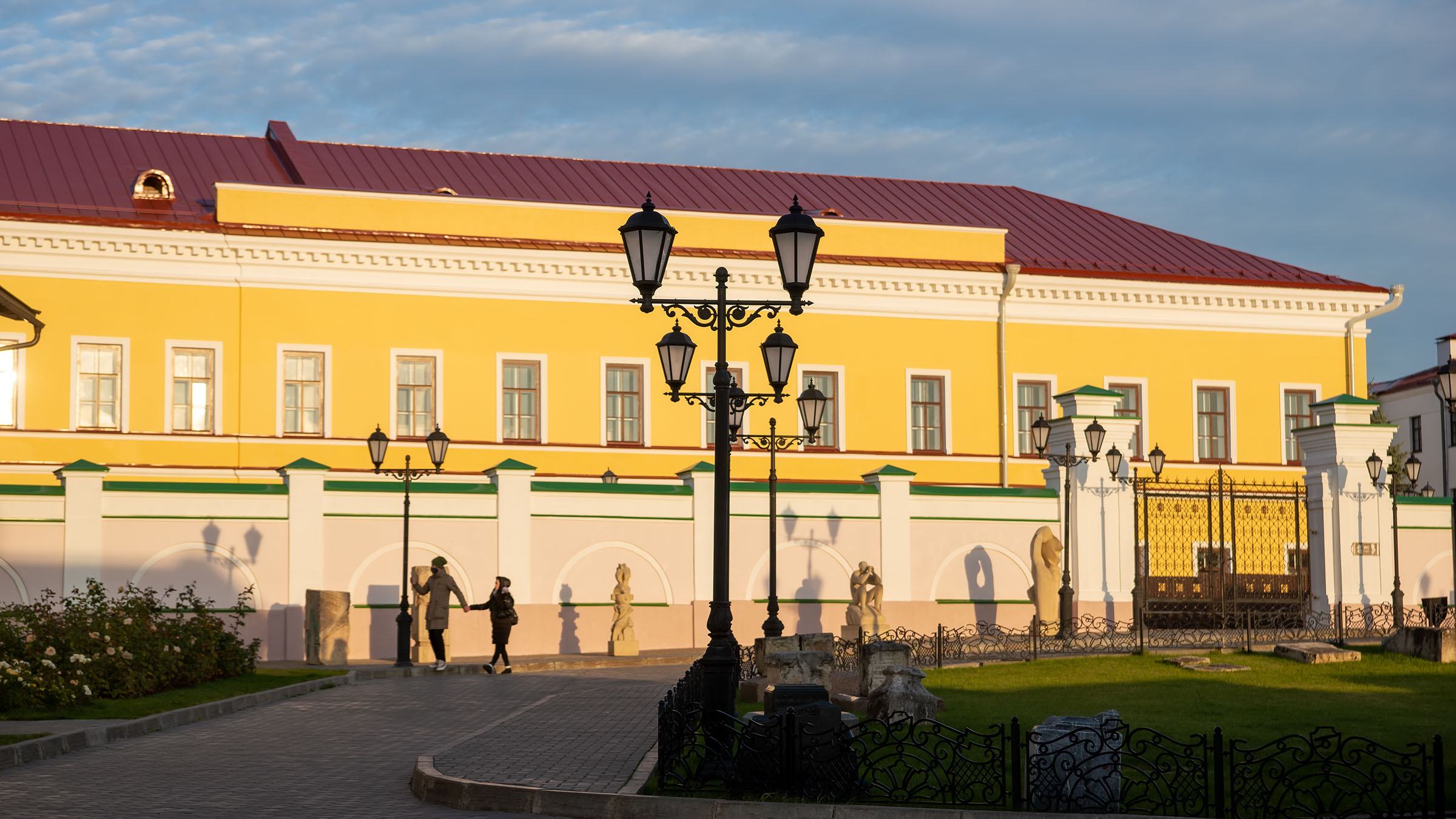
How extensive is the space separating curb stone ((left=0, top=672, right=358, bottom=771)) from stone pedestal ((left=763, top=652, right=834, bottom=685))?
603 cm

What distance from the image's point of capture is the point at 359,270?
3195cm

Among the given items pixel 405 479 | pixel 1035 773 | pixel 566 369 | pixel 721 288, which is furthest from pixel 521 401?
pixel 1035 773

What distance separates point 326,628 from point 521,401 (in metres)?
9.26

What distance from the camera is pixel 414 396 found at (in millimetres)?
32219

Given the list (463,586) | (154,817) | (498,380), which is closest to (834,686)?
(154,817)

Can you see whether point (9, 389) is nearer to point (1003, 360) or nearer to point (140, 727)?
point (140, 727)

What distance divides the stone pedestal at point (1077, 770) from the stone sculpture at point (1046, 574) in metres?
16.2

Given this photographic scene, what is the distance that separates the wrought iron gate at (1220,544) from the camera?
2834cm

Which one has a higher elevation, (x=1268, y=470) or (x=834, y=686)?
(x=1268, y=470)

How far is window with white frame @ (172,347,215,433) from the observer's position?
30734 mm

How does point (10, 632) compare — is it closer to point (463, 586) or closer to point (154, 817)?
point (154, 817)

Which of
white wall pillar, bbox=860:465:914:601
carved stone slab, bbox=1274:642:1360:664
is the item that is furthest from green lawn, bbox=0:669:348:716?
carved stone slab, bbox=1274:642:1360:664

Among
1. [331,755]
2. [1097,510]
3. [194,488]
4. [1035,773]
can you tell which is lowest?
[331,755]

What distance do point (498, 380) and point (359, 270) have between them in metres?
3.53
